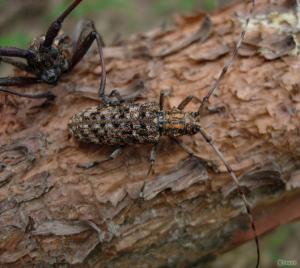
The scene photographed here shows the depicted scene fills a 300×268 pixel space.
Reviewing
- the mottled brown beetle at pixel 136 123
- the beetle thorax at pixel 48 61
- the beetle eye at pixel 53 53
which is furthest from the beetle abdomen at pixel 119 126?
the beetle eye at pixel 53 53

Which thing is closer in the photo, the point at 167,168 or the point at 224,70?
the point at 167,168

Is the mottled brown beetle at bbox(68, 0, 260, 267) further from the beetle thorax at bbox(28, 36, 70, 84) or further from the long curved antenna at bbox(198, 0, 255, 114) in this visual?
the beetle thorax at bbox(28, 36, 70, 84)

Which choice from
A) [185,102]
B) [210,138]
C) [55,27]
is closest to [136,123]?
[185,102]

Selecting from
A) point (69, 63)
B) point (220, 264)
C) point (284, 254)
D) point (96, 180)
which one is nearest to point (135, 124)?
point (96, 180)

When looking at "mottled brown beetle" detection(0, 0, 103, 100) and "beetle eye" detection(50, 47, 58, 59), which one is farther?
"beetle eye" detection(50, 47, 58, 59)

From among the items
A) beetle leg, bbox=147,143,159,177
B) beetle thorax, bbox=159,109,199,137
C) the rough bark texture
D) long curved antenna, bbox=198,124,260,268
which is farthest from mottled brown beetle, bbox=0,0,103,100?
long curved antenna, bbox=198,124,260,268

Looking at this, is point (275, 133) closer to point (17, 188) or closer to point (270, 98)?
point (270, 98)

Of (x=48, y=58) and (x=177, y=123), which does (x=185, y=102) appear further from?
(x=48, y=58)

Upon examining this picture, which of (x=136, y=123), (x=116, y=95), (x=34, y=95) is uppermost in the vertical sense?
(x=34, y=95)
